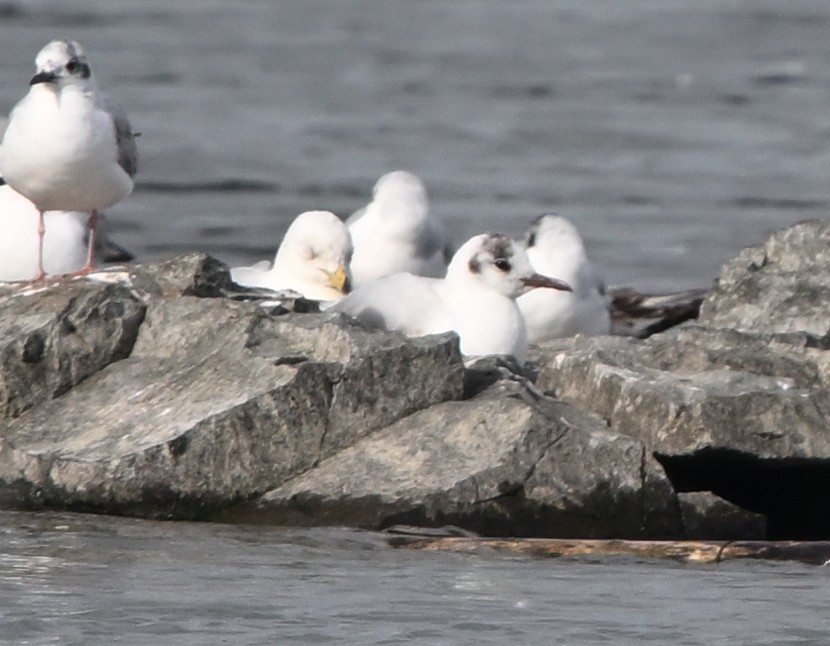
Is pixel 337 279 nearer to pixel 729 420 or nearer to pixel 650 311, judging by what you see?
pixel 650 311

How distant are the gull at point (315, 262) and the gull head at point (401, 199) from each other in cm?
131

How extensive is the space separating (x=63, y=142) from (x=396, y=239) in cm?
370

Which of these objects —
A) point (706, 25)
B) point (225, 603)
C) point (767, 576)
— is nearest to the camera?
point (225, 603)

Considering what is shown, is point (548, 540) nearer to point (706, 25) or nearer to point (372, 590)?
point (372, 590)

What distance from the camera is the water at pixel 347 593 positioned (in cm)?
507

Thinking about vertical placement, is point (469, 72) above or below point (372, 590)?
above

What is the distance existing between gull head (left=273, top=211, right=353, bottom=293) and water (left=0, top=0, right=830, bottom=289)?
15.5 ft

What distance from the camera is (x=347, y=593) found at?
18.1ft

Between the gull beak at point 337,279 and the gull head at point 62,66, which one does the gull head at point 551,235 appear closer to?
the gull beak at point 337,279

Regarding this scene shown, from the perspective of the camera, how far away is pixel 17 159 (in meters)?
8.27

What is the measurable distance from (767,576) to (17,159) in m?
3.80

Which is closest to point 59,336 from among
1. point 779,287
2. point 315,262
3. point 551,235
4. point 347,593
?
point 347,593

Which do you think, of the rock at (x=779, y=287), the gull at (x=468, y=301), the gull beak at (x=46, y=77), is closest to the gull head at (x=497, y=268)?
the gull at (x=468, y=301)

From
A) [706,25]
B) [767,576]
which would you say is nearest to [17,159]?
[767,576]
